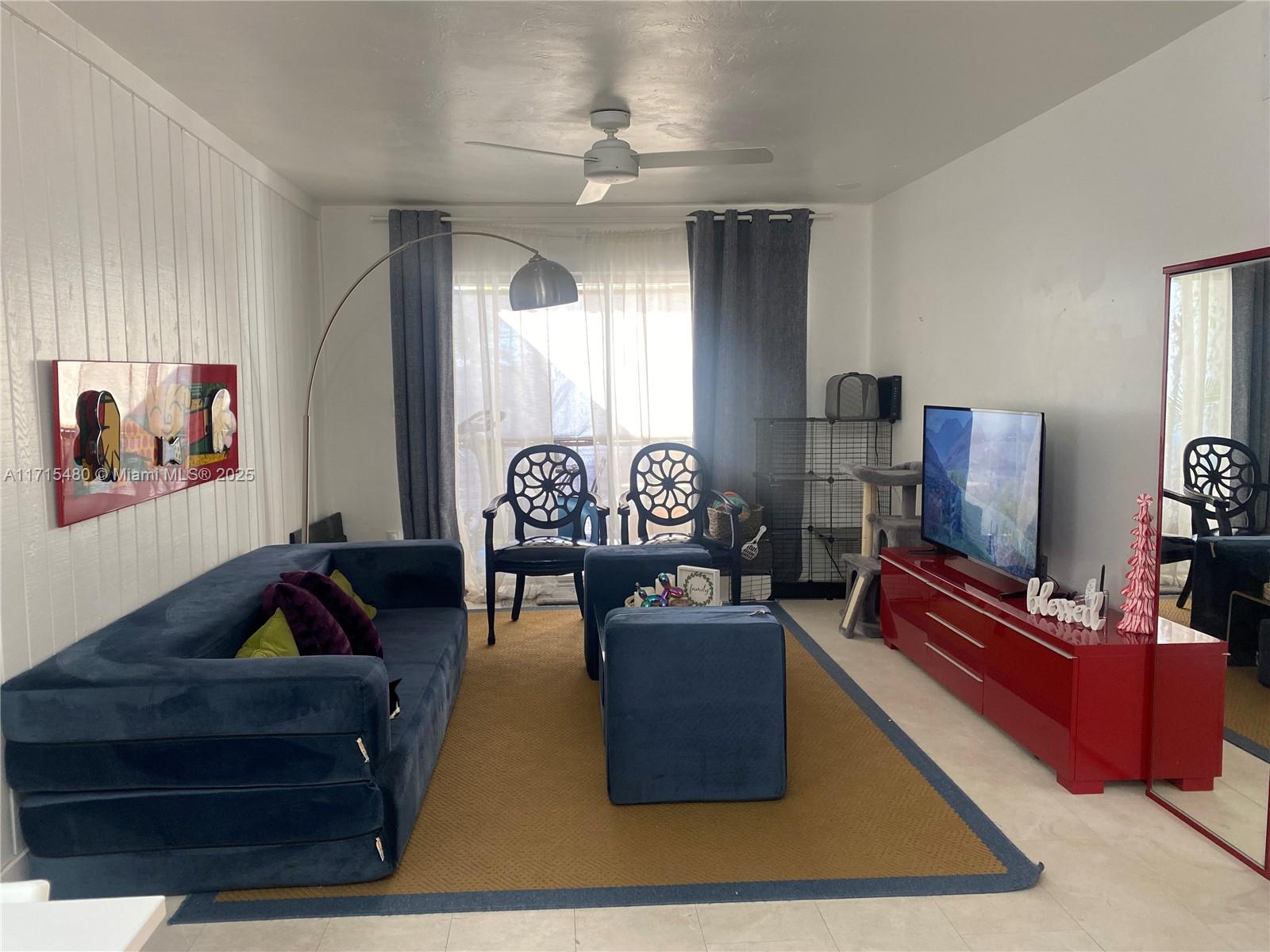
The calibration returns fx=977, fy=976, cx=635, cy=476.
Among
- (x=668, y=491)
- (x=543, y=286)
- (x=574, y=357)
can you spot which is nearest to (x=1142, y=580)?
(x=543, y=286)

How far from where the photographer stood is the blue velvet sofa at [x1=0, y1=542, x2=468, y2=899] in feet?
8.27

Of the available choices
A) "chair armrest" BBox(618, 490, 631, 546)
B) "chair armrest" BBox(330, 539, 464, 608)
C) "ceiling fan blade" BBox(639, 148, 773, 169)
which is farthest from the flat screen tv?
"chair armrest" BBox(330, 539, 464, 608)

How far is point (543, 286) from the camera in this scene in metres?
4.87

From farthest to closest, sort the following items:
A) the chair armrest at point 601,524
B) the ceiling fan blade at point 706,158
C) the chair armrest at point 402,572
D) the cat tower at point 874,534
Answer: the chair armrest at point 601,524
the cat tower at point 874,534
the chair armrest at point 402,572
the ceiling fan blade at point 706,158

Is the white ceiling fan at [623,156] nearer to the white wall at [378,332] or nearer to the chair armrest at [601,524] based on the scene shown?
the chair armrest at [601,524]

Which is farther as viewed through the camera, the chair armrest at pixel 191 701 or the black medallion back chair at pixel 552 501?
the black medallion back chair at pixel 552 501

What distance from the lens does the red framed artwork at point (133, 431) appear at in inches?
110

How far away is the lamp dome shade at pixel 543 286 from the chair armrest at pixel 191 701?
266 cm

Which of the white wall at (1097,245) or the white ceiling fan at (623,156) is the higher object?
the white ceiling fan at (623,156)

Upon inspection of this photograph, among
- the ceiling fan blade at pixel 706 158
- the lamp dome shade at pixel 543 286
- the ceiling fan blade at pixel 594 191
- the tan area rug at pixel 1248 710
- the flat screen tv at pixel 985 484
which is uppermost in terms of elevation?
the ceiling fan blade at pixel 706 158

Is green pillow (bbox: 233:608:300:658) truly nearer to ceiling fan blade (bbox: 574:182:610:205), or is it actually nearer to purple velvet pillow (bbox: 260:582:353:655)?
purple velvet pillow (bbox: 260:582:353:655)

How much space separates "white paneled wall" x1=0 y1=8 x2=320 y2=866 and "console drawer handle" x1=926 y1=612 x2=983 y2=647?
10.0 feet

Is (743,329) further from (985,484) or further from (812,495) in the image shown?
(985,484)

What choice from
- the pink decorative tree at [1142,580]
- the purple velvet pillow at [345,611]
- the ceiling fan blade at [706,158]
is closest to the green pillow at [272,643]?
the purple velvet pillow at [345,611]
